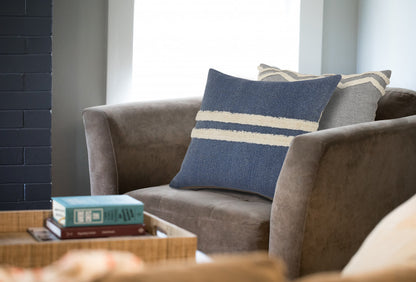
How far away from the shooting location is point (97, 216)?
4.54 ft

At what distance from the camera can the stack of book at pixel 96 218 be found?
53.9 inches

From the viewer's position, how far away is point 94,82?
3.42 metres

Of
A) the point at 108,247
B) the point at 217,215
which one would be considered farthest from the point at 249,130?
the point at 108,247

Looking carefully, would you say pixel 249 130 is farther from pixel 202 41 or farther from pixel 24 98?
pixel 202 41

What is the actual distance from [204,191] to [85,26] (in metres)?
1.43

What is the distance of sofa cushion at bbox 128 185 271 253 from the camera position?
2.05 metres

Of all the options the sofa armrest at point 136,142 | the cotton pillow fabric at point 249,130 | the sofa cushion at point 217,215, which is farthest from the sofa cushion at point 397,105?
the sofa armrest at point 136,142

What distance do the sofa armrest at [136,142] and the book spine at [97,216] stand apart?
1.11m

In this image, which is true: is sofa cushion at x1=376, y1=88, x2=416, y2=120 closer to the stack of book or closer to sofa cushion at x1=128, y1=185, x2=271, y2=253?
sofa cushion at x1=128, y1=185, x2=271, y2=253

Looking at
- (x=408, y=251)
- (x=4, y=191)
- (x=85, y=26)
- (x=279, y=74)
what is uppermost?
(x=85, y=26)

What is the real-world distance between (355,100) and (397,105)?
9.4 inches

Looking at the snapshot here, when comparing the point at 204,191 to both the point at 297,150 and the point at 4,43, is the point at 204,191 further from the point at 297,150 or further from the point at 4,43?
the point at 4,43

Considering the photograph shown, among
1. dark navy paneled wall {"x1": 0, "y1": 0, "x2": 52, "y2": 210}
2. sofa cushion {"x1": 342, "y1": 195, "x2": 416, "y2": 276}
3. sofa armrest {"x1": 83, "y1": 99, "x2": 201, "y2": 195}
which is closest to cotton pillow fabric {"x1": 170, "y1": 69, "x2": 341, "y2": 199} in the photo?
sofa armrest {"x1": 83, "y1": 99, "x2": 201, "y2": 195}

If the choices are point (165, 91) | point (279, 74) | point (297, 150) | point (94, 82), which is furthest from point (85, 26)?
point (297, 150)
